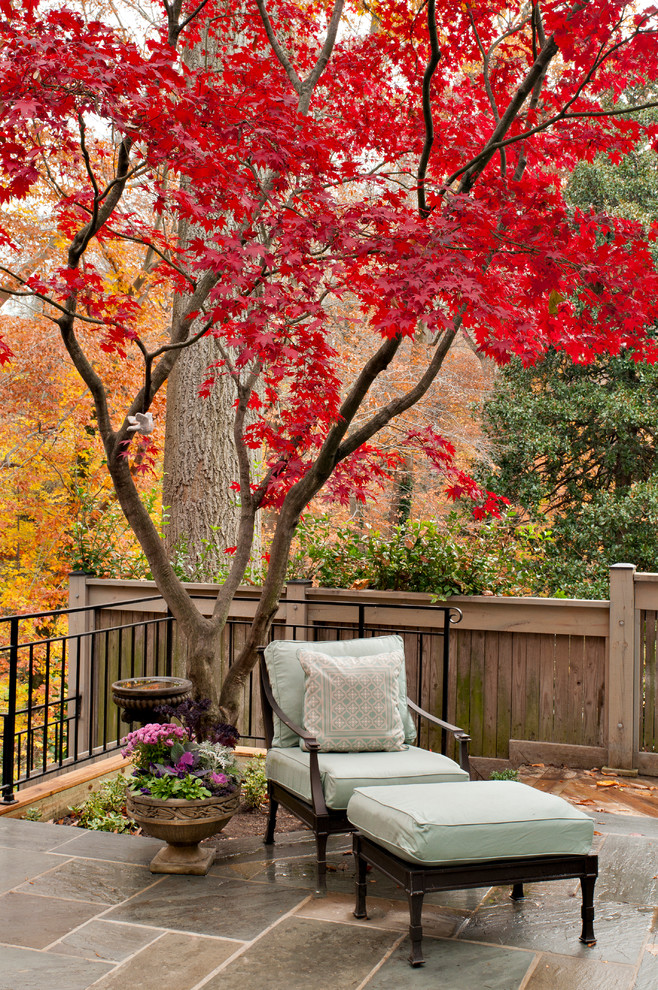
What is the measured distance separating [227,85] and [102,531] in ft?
10.4

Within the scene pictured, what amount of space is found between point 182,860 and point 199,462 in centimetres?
436

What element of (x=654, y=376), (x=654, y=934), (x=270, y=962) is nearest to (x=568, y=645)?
(x=654, y=934)

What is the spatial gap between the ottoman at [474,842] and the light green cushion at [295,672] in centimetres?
96

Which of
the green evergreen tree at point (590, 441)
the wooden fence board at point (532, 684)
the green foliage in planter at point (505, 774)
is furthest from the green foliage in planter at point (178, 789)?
the green evergreen tree at point (590, 441)

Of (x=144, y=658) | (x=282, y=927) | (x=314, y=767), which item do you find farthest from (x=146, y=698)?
(x=144, y=658)

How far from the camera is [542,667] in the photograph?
5039 millimetres

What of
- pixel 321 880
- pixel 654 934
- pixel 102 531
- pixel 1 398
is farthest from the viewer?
pixel 1 398

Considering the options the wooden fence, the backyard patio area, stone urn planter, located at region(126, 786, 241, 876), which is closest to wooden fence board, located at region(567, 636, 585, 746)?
the wooden fence

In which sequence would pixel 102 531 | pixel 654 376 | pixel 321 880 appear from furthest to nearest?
1. pixel 654 376
2. pixel 102 531
3. pixel 321 880

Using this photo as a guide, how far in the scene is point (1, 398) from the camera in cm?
1059

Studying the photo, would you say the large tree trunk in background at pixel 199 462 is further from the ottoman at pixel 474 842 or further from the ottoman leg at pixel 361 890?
the ottoman at pixel 474 842

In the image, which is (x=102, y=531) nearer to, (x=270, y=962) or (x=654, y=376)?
(x=270, y=962)

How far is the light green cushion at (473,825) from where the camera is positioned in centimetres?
262

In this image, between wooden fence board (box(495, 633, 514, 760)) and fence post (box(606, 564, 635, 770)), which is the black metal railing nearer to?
wooden fence board (box(495, 633, 514, 760))
